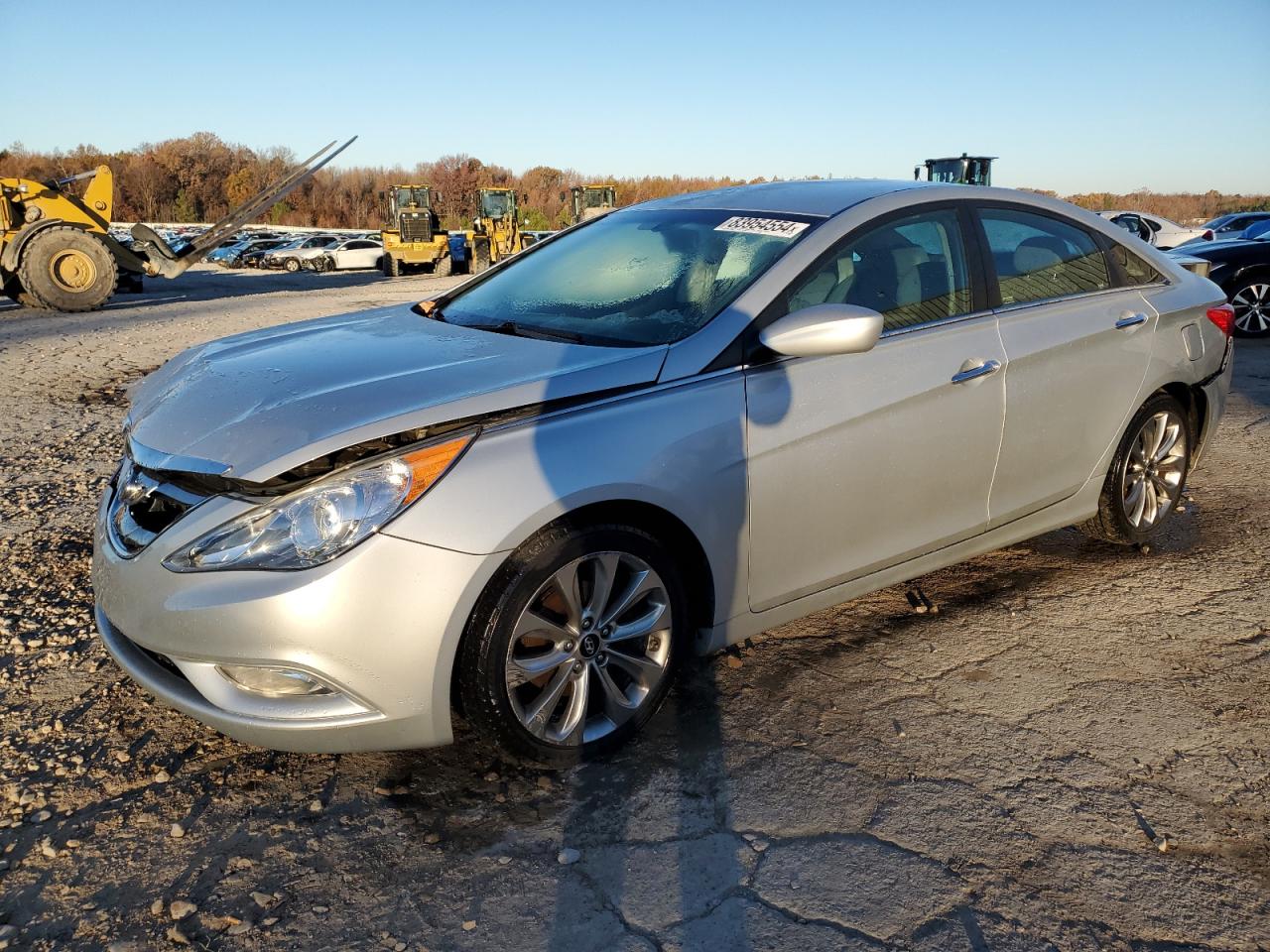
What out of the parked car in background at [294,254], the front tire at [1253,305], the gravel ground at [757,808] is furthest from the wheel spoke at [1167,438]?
the parked car in background at [294,254]

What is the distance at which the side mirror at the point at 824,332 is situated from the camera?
2873mm

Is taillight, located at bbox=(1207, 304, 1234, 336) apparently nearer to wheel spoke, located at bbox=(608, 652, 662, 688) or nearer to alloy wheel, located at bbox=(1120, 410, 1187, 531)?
alloy wheel, located at bbox=(1120, 410, 1187, 531)

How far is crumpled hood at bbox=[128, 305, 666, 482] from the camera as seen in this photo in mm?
2510

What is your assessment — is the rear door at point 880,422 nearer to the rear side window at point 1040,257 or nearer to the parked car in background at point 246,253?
the rear side window at point 1040,257

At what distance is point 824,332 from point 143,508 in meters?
1.95

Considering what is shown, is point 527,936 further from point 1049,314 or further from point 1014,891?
point 1049,314

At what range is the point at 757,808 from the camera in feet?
8.61

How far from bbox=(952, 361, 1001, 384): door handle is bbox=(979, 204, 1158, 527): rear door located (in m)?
0.08

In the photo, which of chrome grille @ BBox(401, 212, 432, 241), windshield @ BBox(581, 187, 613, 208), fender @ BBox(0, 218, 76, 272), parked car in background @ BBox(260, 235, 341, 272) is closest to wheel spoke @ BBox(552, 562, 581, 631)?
fender @ BBox(0, 218, 76, 272)

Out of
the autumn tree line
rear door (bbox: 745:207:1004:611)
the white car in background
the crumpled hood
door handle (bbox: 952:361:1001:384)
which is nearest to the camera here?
the crumpled hood

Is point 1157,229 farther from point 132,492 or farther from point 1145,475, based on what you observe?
point 132,492

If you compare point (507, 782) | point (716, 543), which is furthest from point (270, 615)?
point (716, 543)

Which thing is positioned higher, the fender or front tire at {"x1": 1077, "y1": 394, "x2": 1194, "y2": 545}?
the fender

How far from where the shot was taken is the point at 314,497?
2.40 meters
